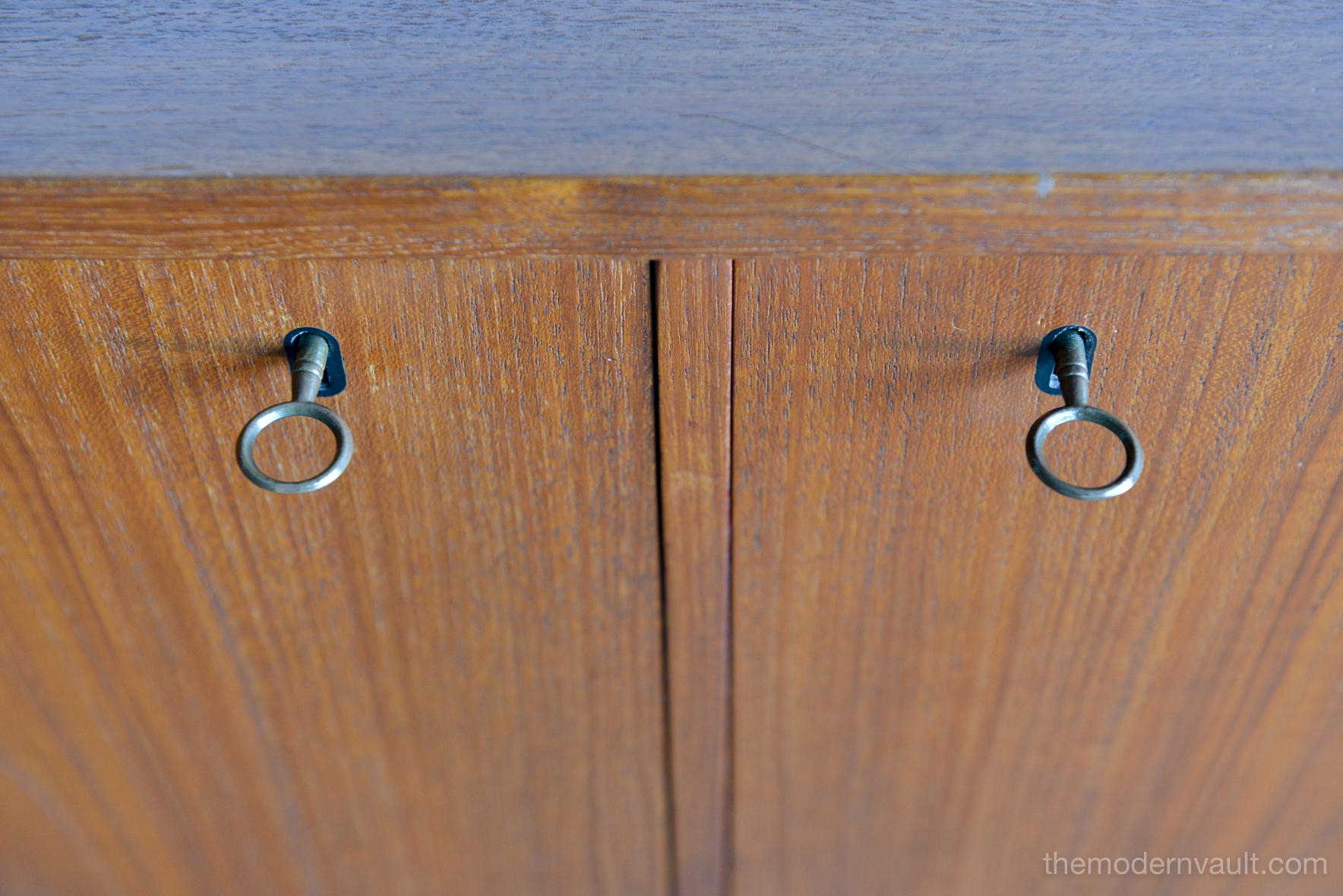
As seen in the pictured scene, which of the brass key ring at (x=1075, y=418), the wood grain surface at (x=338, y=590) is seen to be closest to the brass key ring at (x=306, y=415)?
the wood grain surface at (x=338, y=590)

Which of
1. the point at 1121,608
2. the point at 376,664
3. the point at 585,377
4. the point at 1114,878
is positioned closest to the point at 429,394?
the point at 585,377

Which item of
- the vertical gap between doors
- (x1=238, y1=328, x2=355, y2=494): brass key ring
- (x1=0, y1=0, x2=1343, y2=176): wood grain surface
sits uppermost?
(x1=0, y1=0, x2=1343, y2=176): wood grain surface

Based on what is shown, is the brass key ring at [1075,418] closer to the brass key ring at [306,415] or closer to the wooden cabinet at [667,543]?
the wooden cabinet at [667,543]

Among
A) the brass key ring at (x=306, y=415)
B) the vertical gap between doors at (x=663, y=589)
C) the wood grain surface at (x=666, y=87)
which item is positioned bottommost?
the brass key ring at (x=306, y=415)

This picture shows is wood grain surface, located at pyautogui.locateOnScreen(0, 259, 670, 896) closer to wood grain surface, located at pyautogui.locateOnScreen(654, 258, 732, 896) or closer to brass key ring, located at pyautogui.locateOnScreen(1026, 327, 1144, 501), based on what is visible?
wood grain surface, located at pyautogui.locateOnScreen(654, 258, 732, 896)

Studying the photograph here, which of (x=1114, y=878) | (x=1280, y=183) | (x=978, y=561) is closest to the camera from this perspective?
(x=1280, y=183)

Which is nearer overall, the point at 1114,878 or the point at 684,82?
the point at 684,82

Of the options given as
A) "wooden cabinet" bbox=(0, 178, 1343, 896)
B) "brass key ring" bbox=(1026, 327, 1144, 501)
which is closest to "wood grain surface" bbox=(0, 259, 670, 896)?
"wooden cabinet" bbox=(0, 178, 1343, 896)

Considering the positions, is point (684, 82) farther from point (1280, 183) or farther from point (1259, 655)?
point (1259, 655)
